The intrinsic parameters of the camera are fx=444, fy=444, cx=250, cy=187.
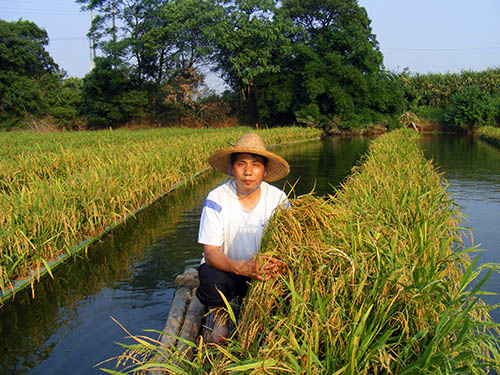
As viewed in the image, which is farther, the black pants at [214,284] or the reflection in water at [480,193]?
the reflection in water at [480,193]

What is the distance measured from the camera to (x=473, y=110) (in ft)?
77.5

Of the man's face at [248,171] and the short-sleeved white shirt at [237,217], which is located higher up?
the man's face at [248,171]

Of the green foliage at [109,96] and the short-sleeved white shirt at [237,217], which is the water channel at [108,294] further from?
the green foliage at [109,96]

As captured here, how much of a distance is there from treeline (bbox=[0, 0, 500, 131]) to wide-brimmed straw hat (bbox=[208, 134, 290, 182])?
21660 millimetres

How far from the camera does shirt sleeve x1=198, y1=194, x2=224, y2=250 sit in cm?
215

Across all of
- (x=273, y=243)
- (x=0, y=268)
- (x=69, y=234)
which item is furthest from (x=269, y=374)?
(x=69, y=234)

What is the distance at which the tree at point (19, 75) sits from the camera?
74.3ft

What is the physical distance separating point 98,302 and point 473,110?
974 inches

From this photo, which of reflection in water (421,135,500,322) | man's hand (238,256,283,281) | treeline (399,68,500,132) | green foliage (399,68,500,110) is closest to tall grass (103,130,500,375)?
man's hand (238,256,283,281)

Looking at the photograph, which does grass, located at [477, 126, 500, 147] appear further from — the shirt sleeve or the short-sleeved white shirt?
the shirt sleeve

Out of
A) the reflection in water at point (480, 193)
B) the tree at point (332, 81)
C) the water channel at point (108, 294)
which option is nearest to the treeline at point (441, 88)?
the tree at point (332, 81)

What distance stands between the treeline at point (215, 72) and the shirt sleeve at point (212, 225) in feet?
72.1

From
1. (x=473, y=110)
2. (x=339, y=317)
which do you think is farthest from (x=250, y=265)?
(x=473, y=110)

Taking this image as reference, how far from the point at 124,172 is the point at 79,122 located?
863 inches
